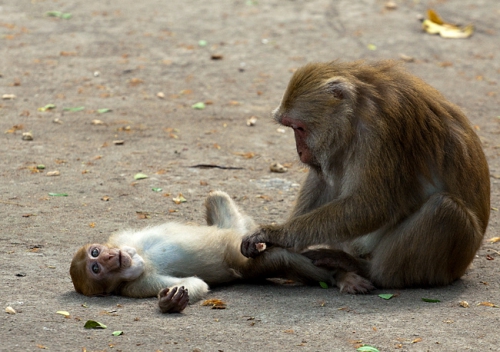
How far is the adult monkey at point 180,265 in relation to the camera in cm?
632

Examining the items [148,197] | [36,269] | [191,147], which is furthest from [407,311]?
[191,147]

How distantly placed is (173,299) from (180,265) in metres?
1.01

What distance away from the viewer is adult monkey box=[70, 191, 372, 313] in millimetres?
6320

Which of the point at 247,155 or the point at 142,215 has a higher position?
the point at 247,155

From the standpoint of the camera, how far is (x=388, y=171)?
622 centimetres

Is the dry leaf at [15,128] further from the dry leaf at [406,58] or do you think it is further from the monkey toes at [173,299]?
the dry leaf at [406,58]

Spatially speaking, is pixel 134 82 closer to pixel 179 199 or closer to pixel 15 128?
pixel 15 128

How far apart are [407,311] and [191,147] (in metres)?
5.14

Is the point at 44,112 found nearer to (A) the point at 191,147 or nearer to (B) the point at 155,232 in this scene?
(A) the point at 191,147

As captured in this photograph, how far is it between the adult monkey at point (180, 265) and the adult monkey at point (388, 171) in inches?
9.3

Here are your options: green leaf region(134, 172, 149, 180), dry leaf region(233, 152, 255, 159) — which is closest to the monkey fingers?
green leaf region(134, 172, 149, 180)

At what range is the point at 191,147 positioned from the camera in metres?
10.5

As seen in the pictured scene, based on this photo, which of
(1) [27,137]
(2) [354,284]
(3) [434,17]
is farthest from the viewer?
(3) [434,17]

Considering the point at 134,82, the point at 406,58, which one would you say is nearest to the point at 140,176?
the point at 134,82
